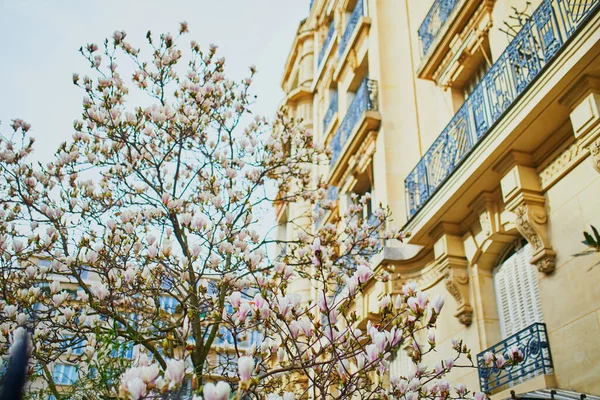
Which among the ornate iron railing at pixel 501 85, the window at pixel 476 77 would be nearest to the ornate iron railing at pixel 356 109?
the window at pixel 476 77

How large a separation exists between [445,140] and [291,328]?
19.4ft

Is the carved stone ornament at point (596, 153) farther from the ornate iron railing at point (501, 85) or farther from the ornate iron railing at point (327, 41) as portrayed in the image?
the ornate iron railing at point (327, 41)

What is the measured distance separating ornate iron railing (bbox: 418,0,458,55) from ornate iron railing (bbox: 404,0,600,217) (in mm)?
2663

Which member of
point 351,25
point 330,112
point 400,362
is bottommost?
point 400,362

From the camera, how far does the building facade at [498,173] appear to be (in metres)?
6.00

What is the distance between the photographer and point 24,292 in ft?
20.0

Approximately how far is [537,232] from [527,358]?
55.8 inches

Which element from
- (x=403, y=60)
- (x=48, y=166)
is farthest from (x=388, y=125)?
(x=48, y=166)

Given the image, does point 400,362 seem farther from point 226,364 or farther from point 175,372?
point 175,372

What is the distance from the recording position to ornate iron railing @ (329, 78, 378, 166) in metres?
12.9

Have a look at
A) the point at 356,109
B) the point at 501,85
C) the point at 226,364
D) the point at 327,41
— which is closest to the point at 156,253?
the point at 226,364

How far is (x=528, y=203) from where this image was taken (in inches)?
270

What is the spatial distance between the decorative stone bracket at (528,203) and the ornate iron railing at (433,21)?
171 inches

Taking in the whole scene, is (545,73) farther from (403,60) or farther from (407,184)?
(403,60)
